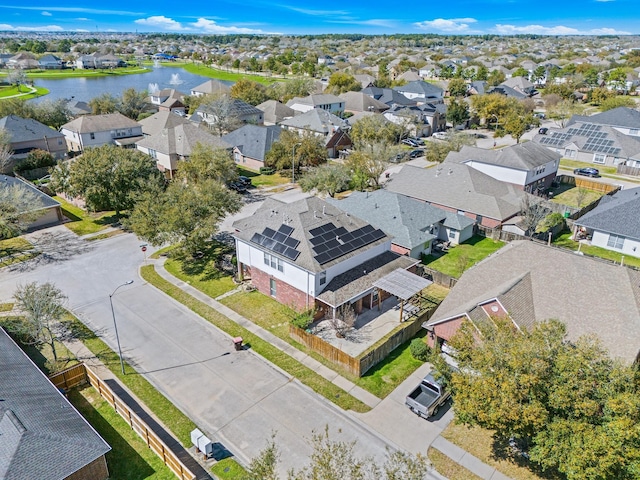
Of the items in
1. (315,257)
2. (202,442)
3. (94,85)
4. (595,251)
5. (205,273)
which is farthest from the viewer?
(94,85)

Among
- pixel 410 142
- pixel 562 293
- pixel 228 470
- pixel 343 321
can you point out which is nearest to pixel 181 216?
pixel 343 321

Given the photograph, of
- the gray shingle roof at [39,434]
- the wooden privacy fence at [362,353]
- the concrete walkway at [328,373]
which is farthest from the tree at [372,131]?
the gray shingle roof at [39,434]

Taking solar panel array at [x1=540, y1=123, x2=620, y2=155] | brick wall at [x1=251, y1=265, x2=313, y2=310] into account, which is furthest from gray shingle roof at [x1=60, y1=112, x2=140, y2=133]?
solar panel array at [x1=540, y1=123, x2=620, y2=155]

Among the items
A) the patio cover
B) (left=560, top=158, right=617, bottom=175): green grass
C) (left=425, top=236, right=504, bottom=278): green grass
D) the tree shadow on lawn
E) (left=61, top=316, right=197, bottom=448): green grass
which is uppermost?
(left=560, top=158, right=617, bottom=175): green grass

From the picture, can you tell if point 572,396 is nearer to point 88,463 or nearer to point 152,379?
point 88,463

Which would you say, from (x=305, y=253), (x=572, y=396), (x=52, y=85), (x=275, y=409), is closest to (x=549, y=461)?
(x=572, y=396)

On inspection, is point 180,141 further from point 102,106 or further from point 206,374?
point 206,374

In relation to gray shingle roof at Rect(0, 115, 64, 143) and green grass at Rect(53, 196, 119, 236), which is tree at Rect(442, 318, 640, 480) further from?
gray shingle roof at Rect(0, 115, 64, 143)
